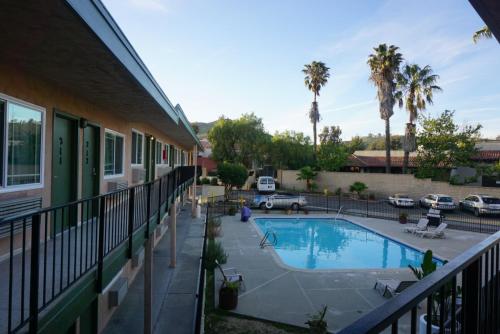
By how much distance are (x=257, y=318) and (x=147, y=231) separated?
3.98 metres

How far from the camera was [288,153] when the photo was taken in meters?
47.4

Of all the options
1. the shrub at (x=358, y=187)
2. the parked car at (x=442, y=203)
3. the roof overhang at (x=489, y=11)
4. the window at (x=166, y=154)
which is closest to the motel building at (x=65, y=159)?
the roof overhang at (x=489, y=11)

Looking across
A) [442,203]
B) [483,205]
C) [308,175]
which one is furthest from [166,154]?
[308,175]

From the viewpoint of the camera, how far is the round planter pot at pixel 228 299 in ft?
32.8

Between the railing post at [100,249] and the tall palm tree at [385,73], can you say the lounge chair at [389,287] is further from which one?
the tall palm tree at [385,73]

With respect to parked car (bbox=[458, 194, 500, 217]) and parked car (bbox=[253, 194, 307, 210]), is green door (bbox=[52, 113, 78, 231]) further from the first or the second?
parked car (bbox=[458, 194, 500, 217])

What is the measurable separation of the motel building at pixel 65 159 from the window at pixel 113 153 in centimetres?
3

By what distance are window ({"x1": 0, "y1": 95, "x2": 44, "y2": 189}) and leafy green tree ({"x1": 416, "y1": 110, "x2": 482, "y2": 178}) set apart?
3438 cm

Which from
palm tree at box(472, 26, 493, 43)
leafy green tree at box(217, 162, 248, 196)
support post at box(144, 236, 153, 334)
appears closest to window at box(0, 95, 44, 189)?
support post at box(144, 236, 153, 334)

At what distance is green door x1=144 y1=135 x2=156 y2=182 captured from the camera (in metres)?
15.1

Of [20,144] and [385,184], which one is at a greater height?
[20,144]

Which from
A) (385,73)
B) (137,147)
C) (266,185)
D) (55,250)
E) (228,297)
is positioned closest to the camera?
(55,250)

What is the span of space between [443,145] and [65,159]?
34510 mm

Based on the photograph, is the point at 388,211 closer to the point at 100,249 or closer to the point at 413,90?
the point at 413,90
